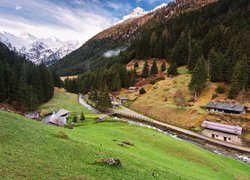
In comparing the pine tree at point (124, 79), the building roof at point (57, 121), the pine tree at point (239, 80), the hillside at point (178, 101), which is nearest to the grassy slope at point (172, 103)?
the hillside at point (178, 101)

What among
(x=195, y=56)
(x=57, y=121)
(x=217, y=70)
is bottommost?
(x=57, y=121)

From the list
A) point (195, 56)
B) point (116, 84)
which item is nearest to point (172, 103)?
point (195, 56)

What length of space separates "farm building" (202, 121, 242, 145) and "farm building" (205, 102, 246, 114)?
8.08m

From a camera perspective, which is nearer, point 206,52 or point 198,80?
point 198,80

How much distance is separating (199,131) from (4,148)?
6285cm

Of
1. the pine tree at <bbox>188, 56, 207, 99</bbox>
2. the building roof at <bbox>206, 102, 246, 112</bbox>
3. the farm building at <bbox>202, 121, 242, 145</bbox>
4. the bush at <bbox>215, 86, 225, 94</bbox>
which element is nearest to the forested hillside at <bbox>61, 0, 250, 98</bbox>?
the pine tree at <bbox>188, 56, 207, 99</bbox>

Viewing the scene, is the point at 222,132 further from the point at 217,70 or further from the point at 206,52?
the point at 206,52

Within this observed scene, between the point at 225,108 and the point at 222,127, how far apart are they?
10628 millimetres

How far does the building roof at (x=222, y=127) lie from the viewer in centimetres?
6912

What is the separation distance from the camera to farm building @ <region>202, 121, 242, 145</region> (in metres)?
68.6

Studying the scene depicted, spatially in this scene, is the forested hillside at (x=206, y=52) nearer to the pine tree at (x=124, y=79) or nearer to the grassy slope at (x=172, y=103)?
the pine tree at (x=124, y=79)

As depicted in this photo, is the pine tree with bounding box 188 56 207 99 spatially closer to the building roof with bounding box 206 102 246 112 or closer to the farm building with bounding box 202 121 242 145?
the building roof with bounding box 206 102 246 112

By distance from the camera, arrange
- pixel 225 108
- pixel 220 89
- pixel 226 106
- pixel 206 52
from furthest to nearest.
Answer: pixel 206 52 < pixel 220 89 < pixel 226 106 < pixel 225 108

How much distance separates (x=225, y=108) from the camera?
80.4 metres
